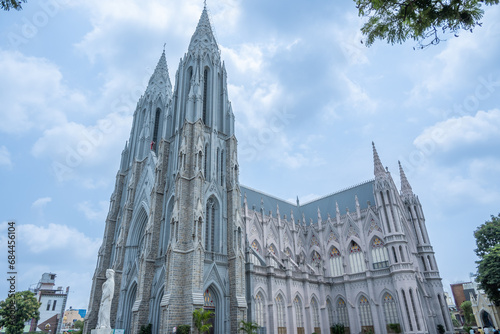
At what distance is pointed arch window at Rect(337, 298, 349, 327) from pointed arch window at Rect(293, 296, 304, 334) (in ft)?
22.5

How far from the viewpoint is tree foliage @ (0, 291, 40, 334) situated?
39.0 m

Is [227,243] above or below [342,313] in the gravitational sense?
above

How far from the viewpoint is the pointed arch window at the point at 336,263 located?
4028 cm

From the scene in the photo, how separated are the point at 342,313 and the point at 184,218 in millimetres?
Answer: 24277

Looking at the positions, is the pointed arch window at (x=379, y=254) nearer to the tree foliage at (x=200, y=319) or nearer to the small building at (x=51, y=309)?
the tree foliage at (x=200, y=319)

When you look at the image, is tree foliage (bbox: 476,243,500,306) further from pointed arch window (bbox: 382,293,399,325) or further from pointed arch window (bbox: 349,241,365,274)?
pointed arch window (bbox: 349,241,365,274)

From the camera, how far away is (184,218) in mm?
25875

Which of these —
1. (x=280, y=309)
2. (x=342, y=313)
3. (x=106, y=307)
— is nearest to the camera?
(x=106, y=307)

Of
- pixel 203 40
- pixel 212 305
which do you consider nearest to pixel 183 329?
pixel 212 305

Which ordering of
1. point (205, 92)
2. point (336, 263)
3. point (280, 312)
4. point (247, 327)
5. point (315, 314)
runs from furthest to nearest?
point (336, 263) < point (315, 314) < point (205, 92) < point (280, 312) < point (247, 327)

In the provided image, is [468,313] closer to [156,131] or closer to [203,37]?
[156,131]

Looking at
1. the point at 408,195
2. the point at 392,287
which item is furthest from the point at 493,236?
the point at 392,287

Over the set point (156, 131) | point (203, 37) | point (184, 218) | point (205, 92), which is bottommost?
point (184, 218)

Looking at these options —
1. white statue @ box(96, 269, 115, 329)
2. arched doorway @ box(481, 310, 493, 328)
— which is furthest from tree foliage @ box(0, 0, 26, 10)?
arched doorway @ box(481, 310, 493, 328)
